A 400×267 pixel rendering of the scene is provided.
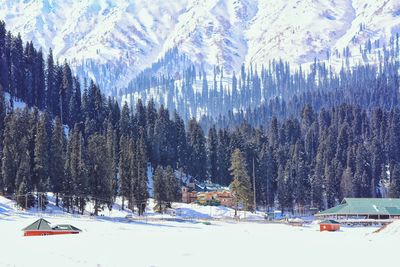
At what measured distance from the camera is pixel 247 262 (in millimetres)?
46094

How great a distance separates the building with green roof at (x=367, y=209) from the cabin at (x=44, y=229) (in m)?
78.8

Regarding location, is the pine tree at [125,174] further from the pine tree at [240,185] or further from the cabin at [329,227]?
the cabin at [329,227]

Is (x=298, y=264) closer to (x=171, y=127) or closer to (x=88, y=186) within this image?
(x=88, y=186)

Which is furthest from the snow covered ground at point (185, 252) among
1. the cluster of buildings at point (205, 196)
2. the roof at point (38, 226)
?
the cluster of buildings at point (205, 196)

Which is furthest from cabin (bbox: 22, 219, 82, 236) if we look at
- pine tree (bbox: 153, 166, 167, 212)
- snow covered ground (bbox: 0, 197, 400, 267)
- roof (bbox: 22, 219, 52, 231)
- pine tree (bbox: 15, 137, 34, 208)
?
pine tree (bbox: 153, 166, 167, 212)

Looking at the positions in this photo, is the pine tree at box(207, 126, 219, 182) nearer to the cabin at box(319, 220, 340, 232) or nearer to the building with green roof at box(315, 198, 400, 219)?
the building with green roof at box(315, 198, 400, 219)

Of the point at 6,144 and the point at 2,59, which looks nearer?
the point at 6,144

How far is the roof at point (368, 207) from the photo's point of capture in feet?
460

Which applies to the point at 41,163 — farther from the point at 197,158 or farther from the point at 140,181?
the point at 197,158

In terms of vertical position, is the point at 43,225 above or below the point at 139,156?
below

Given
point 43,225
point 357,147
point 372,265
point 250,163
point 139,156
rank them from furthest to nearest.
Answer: point 357,147
point 250,163
point 139,156
point 43,225
point 372,265

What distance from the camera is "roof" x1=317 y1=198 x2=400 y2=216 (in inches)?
5522

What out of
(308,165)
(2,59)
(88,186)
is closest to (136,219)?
(88,186)

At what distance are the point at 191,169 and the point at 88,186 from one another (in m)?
66.7
